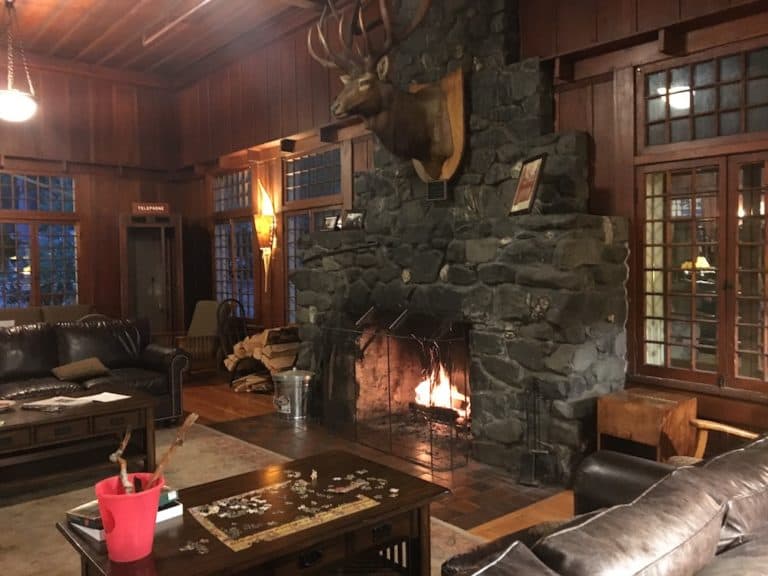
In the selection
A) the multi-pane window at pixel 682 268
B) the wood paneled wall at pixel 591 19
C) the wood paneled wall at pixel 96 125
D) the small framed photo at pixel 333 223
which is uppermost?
the wood paneled wall at pixel 96 125

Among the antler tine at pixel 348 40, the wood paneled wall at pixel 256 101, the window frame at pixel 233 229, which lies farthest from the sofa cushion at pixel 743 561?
the window frame at pixel 233 229

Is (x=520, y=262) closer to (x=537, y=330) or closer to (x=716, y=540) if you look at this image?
(x=537, y=330)

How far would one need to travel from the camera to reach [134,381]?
5.48 m

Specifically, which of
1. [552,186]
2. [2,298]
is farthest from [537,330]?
[2,298]

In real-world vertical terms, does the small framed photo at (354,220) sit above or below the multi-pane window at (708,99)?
below

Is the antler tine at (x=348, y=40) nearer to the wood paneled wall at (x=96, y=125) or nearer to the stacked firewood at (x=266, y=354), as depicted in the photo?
the stacked firewood at (x=266, y=354)

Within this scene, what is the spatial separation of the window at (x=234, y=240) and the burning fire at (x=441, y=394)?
3441 millimetres

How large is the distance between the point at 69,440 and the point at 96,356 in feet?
6.41

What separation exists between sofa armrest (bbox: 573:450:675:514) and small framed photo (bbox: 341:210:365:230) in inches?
142

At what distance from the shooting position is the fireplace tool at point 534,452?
4.12 metres

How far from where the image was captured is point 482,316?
4.55m

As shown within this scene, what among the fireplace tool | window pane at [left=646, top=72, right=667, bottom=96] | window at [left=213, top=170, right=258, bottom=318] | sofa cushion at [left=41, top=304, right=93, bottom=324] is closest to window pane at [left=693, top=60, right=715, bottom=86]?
window pane at [left=646, top=72, right=667, bottom=96]

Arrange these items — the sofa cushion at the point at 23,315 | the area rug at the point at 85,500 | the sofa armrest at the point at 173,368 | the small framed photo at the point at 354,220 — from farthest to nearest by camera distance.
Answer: the sofa cushion at the point at 23,315 → the small framed photo at the point at 354,220 → the sofa armrest at the point at 173,368 → the area rug at the point at 85,500

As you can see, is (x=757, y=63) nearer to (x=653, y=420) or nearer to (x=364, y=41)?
(x=653, y=420)
